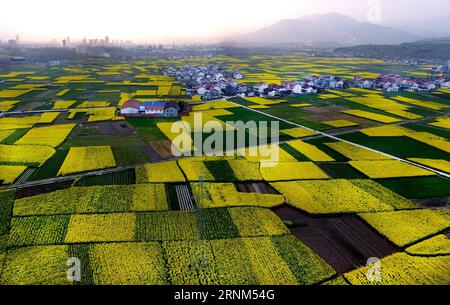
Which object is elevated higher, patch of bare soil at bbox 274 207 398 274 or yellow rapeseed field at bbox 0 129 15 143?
yellow rapeseed field at bbox 0 129 15 143

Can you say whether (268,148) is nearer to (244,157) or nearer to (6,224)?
(244,157)

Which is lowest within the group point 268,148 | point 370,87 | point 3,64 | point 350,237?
point 350,237

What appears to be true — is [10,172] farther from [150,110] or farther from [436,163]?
[436,163]

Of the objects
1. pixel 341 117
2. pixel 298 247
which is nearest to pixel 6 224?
pixel 298 247

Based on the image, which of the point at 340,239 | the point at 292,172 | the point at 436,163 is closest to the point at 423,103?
the point at 436,163

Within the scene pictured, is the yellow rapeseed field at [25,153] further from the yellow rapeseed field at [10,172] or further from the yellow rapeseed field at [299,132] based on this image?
the yellow rapeseed field at [299,132]

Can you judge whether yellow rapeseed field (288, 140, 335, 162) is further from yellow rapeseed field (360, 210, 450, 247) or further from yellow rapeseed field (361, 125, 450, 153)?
yellow rapeseed field (360, 210, 450, 247)

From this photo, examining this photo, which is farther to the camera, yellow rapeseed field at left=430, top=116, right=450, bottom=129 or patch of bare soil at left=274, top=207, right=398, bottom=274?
yellow rapeseed field at left=430, top=116, right=450, bottom=129

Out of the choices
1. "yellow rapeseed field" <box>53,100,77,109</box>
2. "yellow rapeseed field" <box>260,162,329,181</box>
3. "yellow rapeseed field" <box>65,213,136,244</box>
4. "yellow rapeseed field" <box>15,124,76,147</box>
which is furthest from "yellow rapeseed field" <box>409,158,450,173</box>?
"yellow rapeseed field" <box>53,100,77,109</box>
